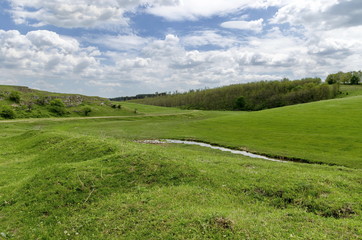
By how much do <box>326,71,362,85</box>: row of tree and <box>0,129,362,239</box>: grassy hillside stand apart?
7730 inches

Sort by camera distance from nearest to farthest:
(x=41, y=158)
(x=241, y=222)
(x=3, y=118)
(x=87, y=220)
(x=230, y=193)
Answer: (x=241, y=222)
(x=87, y=220)
(x=230, y=193)
(x=41, y=158)
(x=3, y=118)

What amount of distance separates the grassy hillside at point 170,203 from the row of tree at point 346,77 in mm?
196340

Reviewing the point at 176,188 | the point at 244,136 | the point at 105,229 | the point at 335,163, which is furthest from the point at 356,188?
the point at 244,136

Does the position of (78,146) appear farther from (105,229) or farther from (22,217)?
(105,229)

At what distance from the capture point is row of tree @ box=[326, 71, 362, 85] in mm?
171250

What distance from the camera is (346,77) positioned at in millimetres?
173375

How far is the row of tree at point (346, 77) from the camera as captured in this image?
17125 centimetres

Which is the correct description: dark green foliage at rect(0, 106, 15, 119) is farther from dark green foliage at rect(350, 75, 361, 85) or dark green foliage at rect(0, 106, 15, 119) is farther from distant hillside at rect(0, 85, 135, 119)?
dark green foliage at rect(350, 75, 361, 85)

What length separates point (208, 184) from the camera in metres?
14.1

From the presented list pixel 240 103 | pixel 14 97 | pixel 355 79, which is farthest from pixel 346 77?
pixel 14 97

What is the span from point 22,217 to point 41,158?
1284 cm

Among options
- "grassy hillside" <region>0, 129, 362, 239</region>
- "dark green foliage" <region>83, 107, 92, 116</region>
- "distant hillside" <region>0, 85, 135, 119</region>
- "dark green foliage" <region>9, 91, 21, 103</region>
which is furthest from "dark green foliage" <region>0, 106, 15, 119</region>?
"grassy hillside" <region>0, 129, 362, 239</region>

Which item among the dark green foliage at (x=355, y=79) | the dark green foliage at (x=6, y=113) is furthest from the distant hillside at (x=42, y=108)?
the dark green foliage at (x=355, y=79)

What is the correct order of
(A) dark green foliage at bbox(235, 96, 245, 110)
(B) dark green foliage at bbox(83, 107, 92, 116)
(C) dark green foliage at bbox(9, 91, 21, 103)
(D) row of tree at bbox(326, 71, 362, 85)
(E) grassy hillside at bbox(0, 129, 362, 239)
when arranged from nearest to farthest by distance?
(E) grassy hillside at bbox(0, 129, 362, 239), (C) dark green foliage at bbox(9, 91, 21, 103), (B) dark green foliage at bbox(83, 107, 92, 116), (D) row of tree at bbox(326, 71, 362, 85), (A) dark green foliage at bbox(235, 96, 245, 110)
